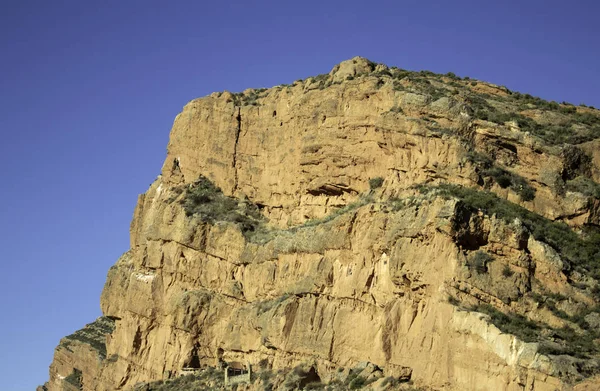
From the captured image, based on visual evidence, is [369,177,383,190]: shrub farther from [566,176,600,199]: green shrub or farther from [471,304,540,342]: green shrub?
[471,304,540,342]: green shrub

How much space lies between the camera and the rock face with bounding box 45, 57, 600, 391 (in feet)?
175

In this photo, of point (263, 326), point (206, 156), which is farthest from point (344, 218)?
point (206, 156)

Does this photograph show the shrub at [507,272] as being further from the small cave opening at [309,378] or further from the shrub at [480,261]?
the small cave opening at [309,378]

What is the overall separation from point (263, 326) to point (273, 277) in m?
3.29

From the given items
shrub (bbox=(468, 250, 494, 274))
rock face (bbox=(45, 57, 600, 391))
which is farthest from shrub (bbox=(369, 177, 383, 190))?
shrub (bbox=(468, 250, 494, 274))

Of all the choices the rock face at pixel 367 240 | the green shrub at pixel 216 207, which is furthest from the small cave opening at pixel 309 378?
the green shrub at pixel 216 207

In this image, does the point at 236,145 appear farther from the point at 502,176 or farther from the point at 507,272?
the point at 507,272

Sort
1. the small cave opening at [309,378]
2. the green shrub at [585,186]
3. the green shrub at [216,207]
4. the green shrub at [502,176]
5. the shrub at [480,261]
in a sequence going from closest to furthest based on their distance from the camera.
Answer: the shrub at [480,261], the green shrub at [585,186], the green shrub at [502,176], the small cave opening at [309,378], the green shrub at [216,207]

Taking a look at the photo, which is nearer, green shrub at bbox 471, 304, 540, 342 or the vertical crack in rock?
green shrub at bbox 471, 304, 540, 342

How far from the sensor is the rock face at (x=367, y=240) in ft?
175

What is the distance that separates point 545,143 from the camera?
61.9 m

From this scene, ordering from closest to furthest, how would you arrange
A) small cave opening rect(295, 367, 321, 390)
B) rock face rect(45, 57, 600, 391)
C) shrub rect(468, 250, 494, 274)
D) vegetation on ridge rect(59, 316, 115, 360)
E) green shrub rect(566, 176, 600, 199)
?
rock face rect(45, 57, 600, 391) < shrub rect(468, 250, 494, 274) < green shrub rect(566, 176, 600, 199) < small cave opening rect(295, 367, 321, 390) < vegetation on ridge rect(59, 316, 115, 360)

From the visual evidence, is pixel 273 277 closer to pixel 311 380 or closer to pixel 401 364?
pixel 311 380

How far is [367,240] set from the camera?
61.2 meters
